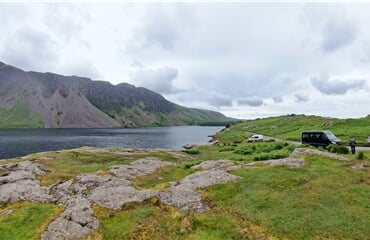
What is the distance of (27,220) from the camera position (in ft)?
75.4

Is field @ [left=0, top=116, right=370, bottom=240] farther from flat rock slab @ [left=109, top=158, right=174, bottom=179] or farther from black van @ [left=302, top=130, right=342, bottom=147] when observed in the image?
black van @ [left=302, top=130, right=342, bottom=147]

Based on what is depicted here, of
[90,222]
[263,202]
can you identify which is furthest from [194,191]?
[90,222]

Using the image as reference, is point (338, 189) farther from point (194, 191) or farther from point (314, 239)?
point (194, 191)

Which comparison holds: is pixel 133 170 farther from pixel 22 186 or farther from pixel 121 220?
pixel 121 220

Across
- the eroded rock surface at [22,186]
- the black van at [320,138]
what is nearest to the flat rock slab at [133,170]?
the eroded rock surface at [22,186]

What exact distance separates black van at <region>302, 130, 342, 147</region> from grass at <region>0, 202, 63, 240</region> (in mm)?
57804

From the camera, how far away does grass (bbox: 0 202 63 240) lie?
67.5ft

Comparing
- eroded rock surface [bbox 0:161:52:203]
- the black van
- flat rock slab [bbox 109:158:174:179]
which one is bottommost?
eroded rock surface [bbox 0:161:52:203]

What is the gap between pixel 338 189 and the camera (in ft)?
82.8

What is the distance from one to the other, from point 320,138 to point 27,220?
6202 centimetres

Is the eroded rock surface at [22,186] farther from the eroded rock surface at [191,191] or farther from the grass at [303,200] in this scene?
the grass at [303,200]

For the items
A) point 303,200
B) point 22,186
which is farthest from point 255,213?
point 22,186

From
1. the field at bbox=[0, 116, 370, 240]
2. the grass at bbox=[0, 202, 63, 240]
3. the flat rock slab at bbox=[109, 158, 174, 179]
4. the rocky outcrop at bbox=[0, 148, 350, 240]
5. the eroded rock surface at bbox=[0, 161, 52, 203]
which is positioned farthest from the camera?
the flat rock slab at bbox=[109, 158, 174, 179]

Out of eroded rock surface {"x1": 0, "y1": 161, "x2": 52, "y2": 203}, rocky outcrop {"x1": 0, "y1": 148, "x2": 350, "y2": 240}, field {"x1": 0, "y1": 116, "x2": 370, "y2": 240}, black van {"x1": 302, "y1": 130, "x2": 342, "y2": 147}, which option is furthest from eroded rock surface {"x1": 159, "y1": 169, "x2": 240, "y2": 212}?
black van {"x1": 302, "y1": 130, "x2": 342, "y2": 147}
